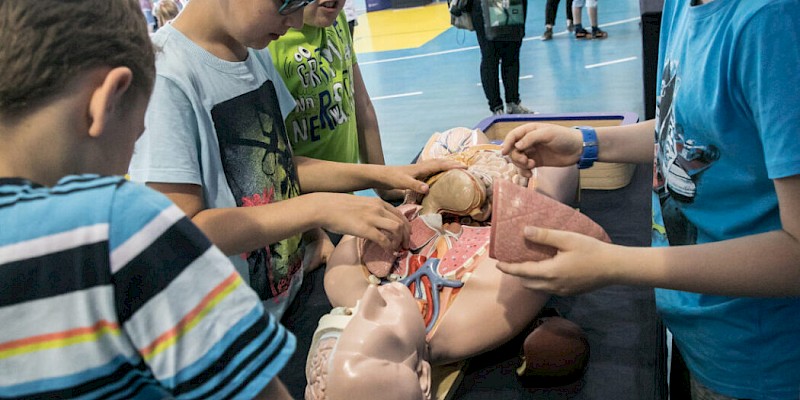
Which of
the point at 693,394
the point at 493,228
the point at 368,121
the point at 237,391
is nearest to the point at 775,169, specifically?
the point at 493,228

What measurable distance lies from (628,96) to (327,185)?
2858mm

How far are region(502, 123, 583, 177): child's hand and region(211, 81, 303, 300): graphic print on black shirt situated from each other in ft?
1.43

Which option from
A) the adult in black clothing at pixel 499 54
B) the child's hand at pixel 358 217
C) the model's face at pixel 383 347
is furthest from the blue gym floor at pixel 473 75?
the model's face at pixel 383 347

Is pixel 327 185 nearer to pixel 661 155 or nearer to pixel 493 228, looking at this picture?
pixel 493 228

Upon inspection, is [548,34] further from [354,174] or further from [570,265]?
[570,265]

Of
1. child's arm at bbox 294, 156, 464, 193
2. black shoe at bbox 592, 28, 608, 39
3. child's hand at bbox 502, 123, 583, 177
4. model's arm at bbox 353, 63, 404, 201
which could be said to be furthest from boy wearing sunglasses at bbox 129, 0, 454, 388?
black shoe at bbox 592, 28, 608, 39

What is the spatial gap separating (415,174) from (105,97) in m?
0.84

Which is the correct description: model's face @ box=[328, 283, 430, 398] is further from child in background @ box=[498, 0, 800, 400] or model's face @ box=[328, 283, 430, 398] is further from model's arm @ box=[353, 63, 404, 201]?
model's arm @ box=[353, 63, 404, 201]

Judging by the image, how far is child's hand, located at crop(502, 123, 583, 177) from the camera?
1.13m

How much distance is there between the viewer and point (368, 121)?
6.25 feet

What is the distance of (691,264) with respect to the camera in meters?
0.76

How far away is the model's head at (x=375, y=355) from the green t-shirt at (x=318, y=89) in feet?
1.97

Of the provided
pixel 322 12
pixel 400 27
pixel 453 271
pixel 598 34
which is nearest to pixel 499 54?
pixel 322 12

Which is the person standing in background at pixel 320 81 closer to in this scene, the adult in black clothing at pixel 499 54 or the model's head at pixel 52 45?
the model's head at pixel 52 45
